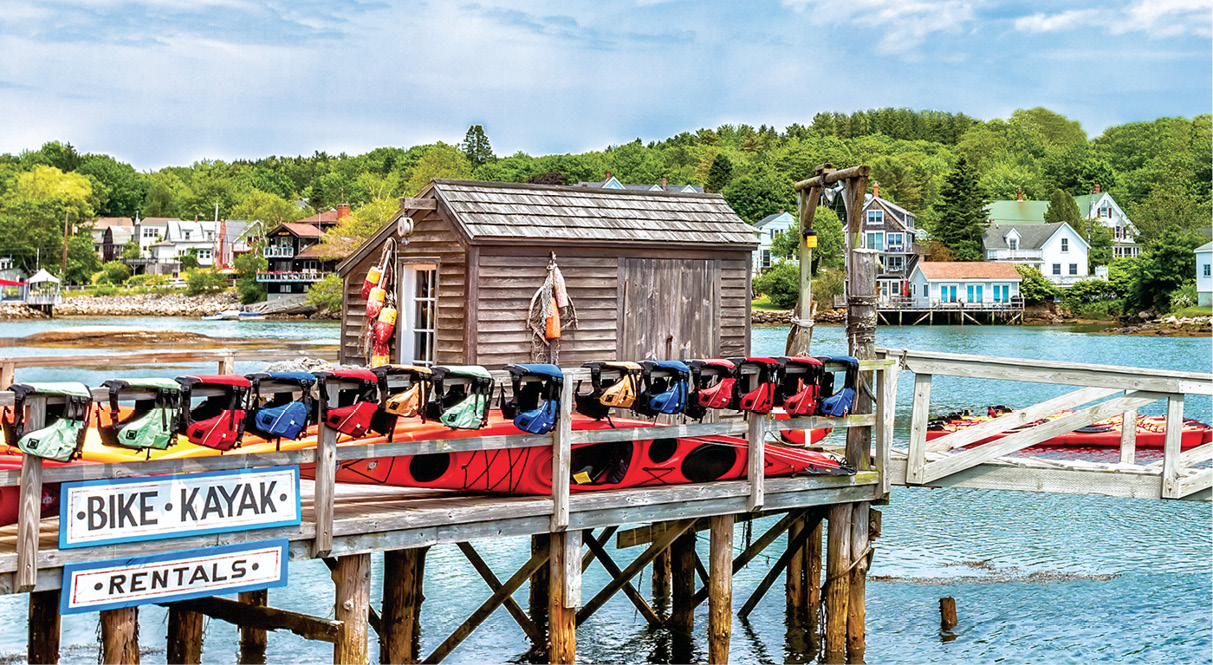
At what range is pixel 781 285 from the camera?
97.7 metres

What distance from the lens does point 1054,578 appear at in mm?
18047

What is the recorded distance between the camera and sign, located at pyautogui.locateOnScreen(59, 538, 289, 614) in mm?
8453

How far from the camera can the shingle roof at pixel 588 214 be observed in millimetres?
16234

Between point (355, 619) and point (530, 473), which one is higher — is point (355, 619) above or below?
below

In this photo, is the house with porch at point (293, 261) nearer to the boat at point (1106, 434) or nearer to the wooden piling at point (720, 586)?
the boat at point (1106, 434)

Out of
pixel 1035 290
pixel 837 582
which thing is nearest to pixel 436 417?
pixel 837 582

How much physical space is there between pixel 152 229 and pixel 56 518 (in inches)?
5967

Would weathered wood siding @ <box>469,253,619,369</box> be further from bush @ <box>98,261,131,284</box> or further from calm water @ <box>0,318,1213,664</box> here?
bush @ <box>98,261,131,284</box>

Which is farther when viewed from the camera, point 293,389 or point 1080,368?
point 1080,368

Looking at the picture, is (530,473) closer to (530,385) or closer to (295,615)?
(530,385)

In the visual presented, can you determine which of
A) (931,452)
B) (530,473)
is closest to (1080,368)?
(931,452)

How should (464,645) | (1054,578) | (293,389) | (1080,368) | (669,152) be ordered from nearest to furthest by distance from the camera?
1. (293,389)
2. (1080,368)
3. (464,645)
4. (1054,578)
5. (669,152)

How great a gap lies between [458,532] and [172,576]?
220cm

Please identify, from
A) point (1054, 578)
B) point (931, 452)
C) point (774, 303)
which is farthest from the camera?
point (774, 303)
